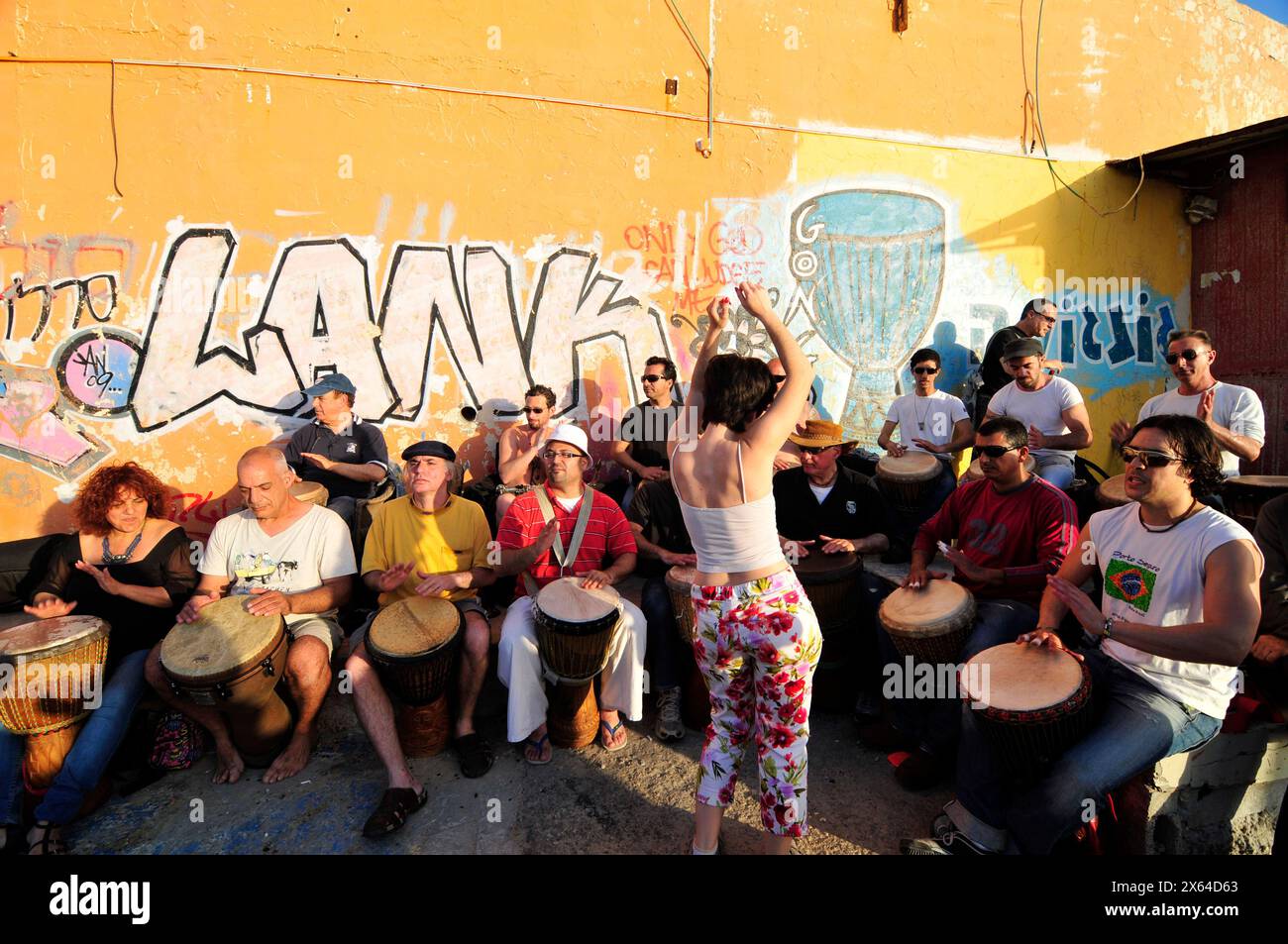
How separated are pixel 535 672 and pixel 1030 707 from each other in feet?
7.69

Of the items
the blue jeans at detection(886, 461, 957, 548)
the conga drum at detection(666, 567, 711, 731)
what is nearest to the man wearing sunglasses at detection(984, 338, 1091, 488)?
the blue jeans at detection(886, 461, 957, 548)

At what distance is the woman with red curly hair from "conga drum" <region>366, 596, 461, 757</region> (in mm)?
1314

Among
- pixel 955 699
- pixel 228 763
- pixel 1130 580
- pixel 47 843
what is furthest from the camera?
pixel 228 763

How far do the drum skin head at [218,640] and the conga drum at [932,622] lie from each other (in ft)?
10.4

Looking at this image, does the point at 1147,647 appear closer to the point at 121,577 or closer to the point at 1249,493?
the point at 1249,493

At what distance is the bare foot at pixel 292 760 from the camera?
12.1ft

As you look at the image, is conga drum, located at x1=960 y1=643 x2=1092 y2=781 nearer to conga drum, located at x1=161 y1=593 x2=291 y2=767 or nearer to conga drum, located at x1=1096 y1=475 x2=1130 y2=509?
conga drum, located at x1=1096 y1=475 x2=1130 y2=509

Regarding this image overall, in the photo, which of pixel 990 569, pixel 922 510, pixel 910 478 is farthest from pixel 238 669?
pixel 922 510

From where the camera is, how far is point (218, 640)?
3.54 metres
